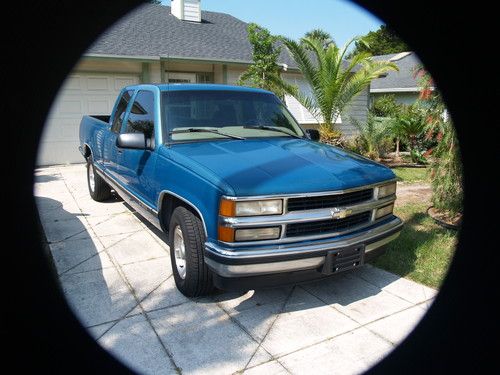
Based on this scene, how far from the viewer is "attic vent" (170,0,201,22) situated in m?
14.3

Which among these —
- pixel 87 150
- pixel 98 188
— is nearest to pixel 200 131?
pixel 98 188

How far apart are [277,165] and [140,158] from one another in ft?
5.97

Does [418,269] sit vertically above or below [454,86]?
below

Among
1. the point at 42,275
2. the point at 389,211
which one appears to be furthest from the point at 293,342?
the point at 42,275

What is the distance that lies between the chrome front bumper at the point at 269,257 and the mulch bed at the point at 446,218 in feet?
10.3

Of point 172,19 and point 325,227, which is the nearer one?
point 325,227

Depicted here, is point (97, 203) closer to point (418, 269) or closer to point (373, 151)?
point (418, 269)

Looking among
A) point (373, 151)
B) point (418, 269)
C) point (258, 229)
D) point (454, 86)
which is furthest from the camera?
point (373, 151)

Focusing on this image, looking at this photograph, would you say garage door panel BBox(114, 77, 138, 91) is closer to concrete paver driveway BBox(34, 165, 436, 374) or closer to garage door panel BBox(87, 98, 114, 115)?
garage door panel BBox(87, 98, 114, 115)

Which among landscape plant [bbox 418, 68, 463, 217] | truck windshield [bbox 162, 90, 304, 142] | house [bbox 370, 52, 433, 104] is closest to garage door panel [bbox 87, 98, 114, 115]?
truck windshield [bbox 162, 90, 304, 142]

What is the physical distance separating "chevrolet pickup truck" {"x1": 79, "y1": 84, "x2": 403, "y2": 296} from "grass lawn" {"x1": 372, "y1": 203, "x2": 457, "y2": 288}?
804 millimetres

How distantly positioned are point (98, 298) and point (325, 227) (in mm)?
2247

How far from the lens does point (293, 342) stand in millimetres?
3100

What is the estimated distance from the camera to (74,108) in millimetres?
10953
